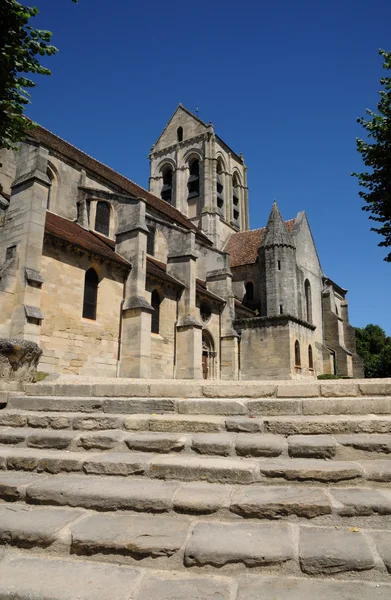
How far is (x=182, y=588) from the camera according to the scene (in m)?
2.22

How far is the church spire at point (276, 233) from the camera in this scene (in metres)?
26.1

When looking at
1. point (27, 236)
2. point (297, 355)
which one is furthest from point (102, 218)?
point (297, 355)

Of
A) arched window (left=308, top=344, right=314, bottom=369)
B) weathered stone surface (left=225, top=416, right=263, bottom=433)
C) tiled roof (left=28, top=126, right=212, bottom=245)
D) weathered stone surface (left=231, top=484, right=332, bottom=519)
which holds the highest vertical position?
tiled roof (left=28, top=126, right=212, bottom=245)

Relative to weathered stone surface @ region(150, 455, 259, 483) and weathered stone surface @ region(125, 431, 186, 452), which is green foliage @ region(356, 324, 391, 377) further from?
weathered stone surface @ region(150, 455, 259, 483)

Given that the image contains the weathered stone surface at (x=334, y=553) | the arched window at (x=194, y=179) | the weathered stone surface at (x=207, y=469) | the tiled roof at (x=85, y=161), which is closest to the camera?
the weathered stone surface at (x=334, y=553)

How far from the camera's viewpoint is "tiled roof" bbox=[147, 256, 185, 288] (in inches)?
739

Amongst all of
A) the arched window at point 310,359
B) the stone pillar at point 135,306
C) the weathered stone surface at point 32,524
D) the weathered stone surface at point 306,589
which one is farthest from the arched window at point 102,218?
the weathered stone surface at point 306,589

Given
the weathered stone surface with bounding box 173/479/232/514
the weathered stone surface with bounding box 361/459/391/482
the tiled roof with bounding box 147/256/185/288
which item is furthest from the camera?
the tiled roof with bounding box 147/256/185/288

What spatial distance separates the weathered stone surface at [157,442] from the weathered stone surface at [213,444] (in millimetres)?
153

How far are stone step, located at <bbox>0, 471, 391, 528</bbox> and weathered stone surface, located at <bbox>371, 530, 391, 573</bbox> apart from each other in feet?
0.35

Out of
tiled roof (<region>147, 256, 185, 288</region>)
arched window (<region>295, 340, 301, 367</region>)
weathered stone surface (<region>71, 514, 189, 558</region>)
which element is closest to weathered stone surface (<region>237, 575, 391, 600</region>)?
weathered stone surface (<region>71, 514, 189, 558</region>)

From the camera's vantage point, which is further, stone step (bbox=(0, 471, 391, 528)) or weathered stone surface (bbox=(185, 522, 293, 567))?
stone step (bbox=(0, 471, 391, 528))

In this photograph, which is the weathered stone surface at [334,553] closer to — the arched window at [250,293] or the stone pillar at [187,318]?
the stone pillar at [187,318]

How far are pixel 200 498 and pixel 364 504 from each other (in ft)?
3.84
